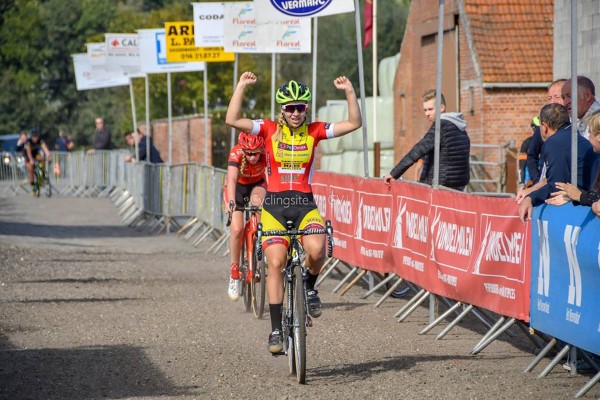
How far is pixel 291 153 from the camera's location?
33.9 feet

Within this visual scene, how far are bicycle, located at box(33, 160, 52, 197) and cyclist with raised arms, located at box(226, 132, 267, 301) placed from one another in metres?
28.4

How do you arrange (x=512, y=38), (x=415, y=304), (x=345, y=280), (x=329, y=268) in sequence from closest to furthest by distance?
(x=415, y=304) → (x=345, y=280) → (x=329, y=268) → (x=512, y=38)

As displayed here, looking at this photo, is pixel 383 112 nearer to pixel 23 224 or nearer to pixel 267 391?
pixel 23 224

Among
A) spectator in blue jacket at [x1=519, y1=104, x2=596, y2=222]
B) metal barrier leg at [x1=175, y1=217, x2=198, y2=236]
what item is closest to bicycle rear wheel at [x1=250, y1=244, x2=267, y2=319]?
spectator in blue jacket at [x1=519, y1=104, x2=596, y2=222]

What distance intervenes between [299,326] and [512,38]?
2175 cm

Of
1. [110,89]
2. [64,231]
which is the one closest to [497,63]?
[64,231]

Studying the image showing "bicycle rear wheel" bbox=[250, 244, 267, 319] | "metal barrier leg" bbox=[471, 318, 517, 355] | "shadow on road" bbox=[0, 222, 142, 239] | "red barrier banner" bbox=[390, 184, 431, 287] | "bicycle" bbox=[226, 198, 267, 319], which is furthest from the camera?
"shadow on road" bbox=[0, 222, 142, 239]

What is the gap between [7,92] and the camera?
94.2 meters

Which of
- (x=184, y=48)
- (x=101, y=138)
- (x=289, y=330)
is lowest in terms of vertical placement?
(x=289, y=330)

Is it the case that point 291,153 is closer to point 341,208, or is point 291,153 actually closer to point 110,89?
point 341,208

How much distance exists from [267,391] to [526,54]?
22.0 m

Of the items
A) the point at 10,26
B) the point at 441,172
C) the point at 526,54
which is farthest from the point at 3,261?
the point at 10,26

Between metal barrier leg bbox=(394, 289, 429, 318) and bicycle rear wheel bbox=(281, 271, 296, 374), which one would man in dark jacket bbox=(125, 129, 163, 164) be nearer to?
metal barrier leg bbox=(394, 289, 429, 318)

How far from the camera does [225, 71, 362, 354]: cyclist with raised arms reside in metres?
10.2
